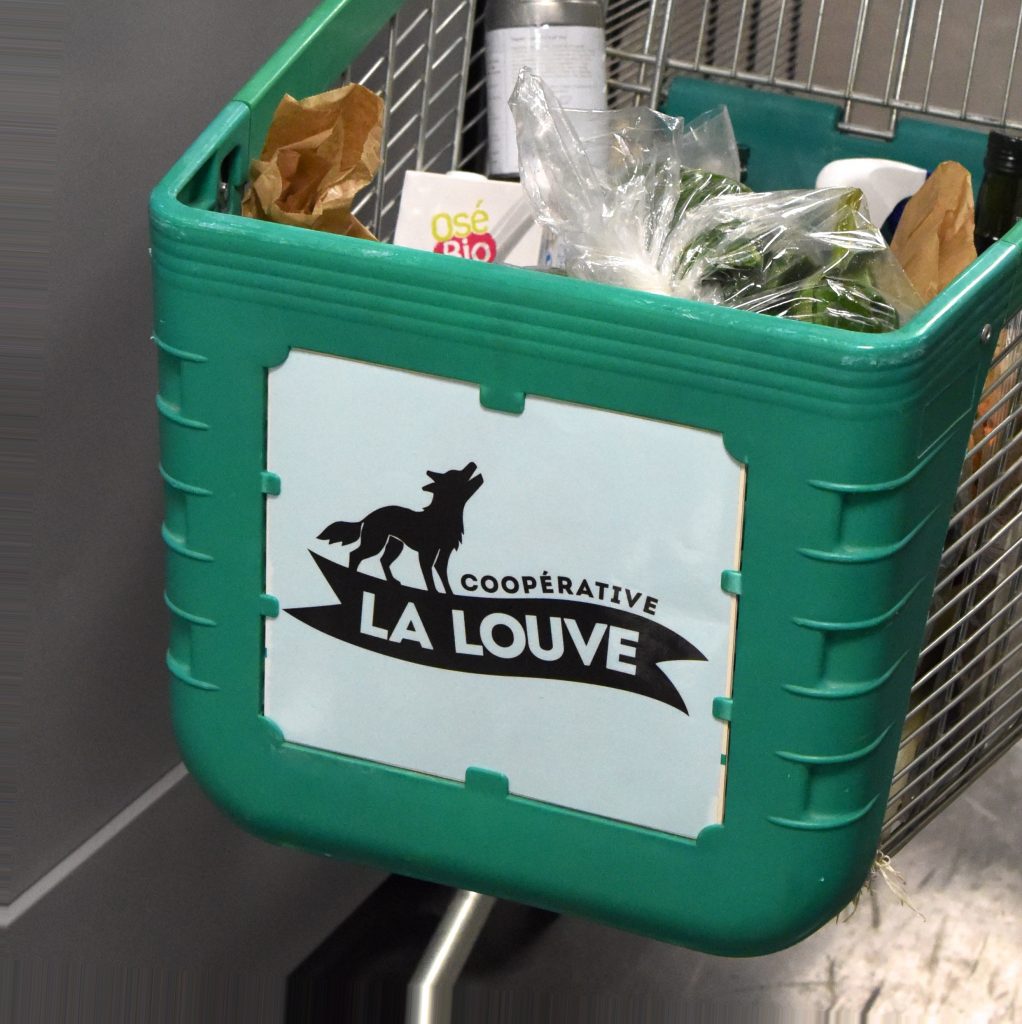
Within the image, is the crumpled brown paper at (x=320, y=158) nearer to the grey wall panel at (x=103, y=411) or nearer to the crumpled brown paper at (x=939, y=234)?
the grey wall panel at (x=103, y=411)

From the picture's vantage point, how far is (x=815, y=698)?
2.02ft

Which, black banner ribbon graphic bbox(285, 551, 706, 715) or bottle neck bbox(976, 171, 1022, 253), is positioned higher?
bottle neck bbox(976, 171, 1022, 253)

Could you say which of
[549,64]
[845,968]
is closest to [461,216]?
[549,64]

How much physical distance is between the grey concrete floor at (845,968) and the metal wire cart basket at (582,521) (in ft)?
1.65

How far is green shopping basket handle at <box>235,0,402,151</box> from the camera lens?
739 millimetres

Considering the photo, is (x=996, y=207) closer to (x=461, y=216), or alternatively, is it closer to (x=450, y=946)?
(x=461, y=216)

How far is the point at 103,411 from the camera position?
3.05 feet

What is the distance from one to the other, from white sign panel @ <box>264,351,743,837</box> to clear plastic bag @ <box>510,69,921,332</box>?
10cm

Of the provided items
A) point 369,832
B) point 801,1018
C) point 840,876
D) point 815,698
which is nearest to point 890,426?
point 815,698

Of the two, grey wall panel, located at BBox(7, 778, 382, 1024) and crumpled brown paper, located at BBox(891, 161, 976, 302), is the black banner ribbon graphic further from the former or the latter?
grey wall panel, located at BBox(7, 778, 382, 1024)

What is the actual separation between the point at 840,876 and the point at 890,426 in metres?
0.23

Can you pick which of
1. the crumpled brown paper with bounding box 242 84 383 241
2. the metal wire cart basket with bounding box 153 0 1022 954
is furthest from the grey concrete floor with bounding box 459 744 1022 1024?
the crumpled brown paper with bounding box 242 84 383 241

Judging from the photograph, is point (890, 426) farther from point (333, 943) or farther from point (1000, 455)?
point (333, 943)

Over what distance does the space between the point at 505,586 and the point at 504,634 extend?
0.02 meters
